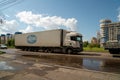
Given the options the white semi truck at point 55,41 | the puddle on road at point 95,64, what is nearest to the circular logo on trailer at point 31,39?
the white semi truck at point 55,41

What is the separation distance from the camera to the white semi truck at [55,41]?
78.2 feet

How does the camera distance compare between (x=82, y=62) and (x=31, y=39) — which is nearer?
(x=82, y=62)

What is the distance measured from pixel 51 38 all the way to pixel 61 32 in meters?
2.53

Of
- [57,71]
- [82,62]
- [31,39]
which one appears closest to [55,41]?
[31,39]

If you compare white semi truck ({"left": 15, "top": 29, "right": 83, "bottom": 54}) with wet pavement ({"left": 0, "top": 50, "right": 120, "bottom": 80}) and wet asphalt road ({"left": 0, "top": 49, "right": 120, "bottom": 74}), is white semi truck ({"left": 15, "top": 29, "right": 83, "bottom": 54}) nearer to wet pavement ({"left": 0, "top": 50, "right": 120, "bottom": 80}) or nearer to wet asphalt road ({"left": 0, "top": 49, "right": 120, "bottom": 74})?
wet asphalt road ({"left": 0, "top": 49, "right": 120, "bottom": 74})

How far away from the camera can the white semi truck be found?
78.2 ft

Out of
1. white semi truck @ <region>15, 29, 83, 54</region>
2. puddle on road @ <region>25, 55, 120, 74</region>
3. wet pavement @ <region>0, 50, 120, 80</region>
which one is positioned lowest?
puddle on road @ <region>25, 55, 120, 74</region>

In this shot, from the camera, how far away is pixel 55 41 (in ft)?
83.4

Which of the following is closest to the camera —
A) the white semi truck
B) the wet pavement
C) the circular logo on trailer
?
the wet pavement

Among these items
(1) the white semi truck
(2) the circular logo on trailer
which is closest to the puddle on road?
(1) the white semi truck

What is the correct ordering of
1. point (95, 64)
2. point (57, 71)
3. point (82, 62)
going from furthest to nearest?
point (82, 62)
point (95, 64)
point (57, 71)

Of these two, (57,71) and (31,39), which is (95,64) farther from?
(31,39)

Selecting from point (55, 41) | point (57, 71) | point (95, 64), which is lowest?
point (95, 64)

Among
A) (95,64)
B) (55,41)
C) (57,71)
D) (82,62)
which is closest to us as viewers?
(57,71)
